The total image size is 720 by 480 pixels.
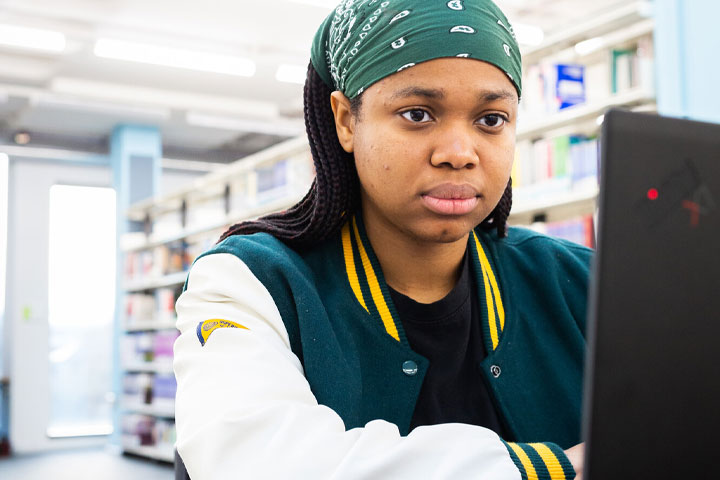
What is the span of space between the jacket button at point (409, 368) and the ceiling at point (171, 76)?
3.95m

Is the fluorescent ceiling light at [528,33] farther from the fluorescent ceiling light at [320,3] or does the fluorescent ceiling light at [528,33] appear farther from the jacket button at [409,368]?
the jacket button at [409,368]

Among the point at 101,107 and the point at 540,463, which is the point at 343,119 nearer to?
the point at 540,463

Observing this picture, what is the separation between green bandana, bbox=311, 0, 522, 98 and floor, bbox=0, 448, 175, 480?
18.9 feet

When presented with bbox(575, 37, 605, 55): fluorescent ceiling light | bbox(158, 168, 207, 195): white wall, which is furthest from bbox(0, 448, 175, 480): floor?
bbox(575, 37, 605, 55): fluorescent ceiling light

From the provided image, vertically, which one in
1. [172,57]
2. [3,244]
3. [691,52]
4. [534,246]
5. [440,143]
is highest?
[172,57]

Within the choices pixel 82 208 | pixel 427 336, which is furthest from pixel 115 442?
pixel 427 336

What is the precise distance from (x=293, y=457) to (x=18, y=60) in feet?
22.8

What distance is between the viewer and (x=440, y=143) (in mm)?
882

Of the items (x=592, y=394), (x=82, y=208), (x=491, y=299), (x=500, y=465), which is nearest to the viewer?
(x=592, y=394)

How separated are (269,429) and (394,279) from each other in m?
0.40

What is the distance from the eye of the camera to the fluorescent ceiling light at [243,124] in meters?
7.74

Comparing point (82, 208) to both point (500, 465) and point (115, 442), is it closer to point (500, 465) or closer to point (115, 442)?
point (115, 442)

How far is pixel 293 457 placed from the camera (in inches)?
25.7

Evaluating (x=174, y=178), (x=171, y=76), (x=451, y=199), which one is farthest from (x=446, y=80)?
(x=174, y=178)
